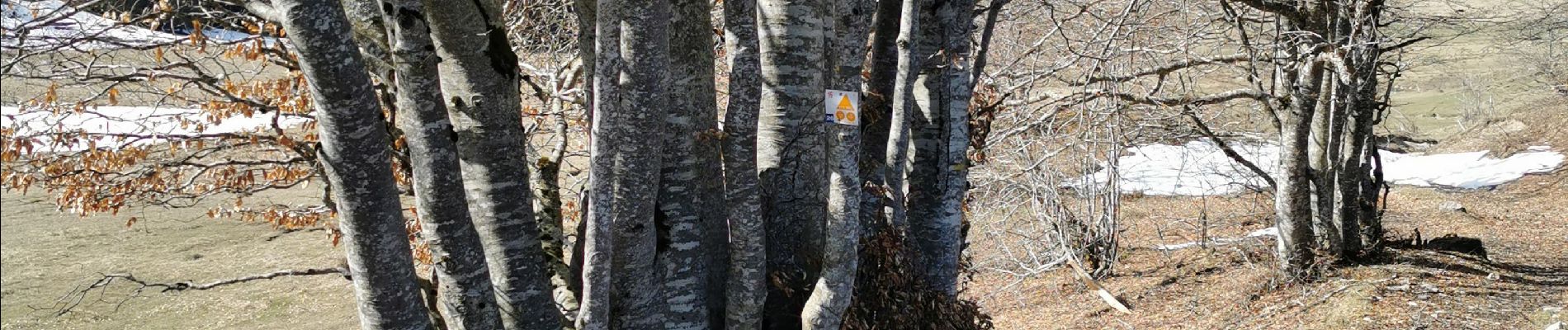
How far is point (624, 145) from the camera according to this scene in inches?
154

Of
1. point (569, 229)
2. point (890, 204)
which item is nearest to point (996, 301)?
point (569, 229)

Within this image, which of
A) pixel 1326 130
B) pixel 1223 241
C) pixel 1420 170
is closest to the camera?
pixel 1326 130

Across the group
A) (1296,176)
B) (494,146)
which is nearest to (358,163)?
(494,146)

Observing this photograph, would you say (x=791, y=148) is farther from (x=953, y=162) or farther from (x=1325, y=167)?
(x=1325, y=167)

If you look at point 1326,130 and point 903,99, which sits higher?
point 903,99

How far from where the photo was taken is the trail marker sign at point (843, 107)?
4.40 metres

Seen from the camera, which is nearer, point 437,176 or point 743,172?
point 437,176

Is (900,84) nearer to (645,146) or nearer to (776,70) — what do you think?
(776,70)

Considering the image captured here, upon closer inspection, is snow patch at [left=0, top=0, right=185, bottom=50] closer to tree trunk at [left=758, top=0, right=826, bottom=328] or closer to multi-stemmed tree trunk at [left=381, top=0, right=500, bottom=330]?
multi-stemmed tree trunk at [left=381, top=0, right=500, bottom=330]

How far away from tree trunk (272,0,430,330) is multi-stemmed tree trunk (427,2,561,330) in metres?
0.43

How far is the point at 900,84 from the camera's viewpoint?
491cm

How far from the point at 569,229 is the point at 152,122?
6.28 metres

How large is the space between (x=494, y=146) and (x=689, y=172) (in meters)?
0.80

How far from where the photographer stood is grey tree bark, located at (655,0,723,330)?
4191 mm
